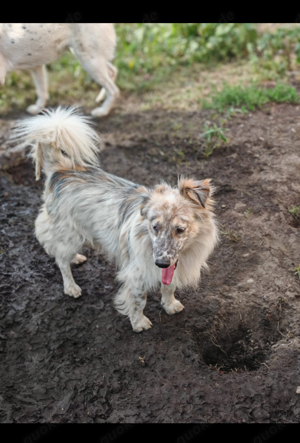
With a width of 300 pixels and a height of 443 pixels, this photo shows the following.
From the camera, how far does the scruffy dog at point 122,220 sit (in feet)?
10.3

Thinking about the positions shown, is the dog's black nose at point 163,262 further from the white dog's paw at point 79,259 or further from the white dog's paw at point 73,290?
the white dog's paw at point 79,259

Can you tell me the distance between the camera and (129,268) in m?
3.61

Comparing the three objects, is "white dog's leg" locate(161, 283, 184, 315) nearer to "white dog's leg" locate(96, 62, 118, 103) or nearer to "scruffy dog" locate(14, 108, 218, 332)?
"scruffy dog" locate(14, 108, 218, 332)

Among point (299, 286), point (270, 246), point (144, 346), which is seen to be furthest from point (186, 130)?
point (144, 346)

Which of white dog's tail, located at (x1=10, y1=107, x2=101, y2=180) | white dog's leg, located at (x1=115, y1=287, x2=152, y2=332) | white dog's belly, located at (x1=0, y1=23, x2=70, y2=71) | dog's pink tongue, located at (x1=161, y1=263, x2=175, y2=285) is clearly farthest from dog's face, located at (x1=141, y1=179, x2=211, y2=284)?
white dog's belly, located at (x1=0, y1=23, x2=70, y2=71)

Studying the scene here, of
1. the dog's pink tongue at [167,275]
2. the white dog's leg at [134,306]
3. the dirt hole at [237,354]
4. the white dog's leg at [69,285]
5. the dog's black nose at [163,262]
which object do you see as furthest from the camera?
the white dog's leg at [69,285]

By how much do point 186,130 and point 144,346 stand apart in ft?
11.5

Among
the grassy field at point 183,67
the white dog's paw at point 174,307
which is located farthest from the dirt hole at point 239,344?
the grassy field at point 183,67

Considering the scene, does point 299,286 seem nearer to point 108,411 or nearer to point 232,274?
point 232,274

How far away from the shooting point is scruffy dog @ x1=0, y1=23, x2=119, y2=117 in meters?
5.96

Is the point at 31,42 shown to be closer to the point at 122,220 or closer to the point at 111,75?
the point at 111,75

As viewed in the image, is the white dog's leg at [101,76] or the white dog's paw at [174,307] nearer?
the white dog's paw at [174,307]

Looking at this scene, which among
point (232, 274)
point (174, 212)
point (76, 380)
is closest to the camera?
point (174, 212)

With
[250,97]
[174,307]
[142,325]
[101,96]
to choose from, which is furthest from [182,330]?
[101,96]
